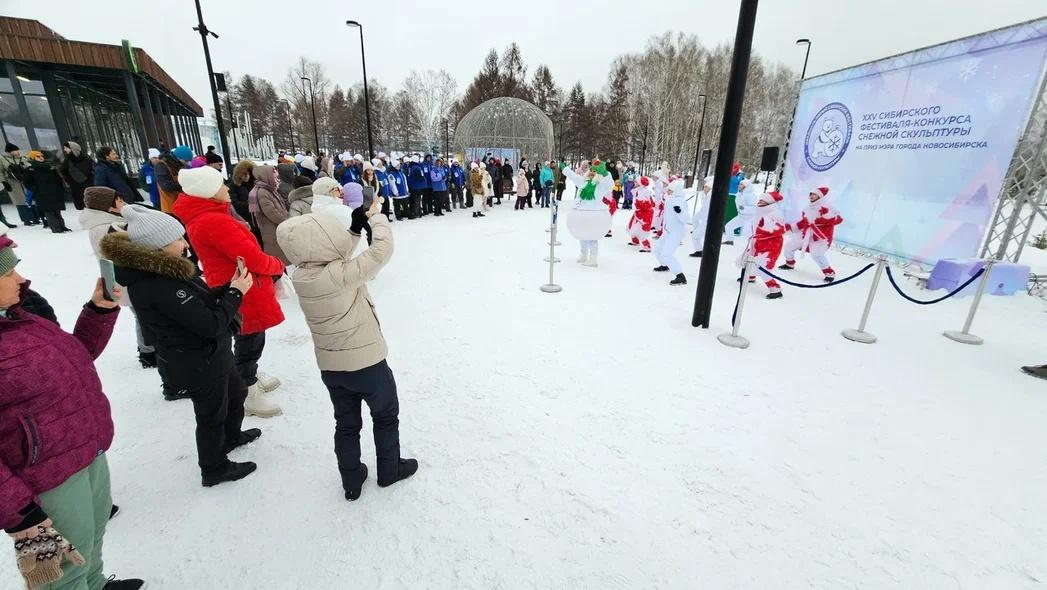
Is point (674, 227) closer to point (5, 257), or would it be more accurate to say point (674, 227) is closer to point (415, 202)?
point (5, 257)

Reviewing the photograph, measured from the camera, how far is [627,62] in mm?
41406

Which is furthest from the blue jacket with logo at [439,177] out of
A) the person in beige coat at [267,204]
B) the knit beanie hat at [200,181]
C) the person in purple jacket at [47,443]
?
the person in purple jacket at [47,443]

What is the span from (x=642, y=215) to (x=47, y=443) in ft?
30.8

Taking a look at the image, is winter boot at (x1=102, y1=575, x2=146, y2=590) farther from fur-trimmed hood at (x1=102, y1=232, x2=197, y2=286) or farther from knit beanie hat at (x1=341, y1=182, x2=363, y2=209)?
knit beanie hat at (x1=341, y1=182, x2=363, y2=209)

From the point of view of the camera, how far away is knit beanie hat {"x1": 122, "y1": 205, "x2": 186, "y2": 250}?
209 cm

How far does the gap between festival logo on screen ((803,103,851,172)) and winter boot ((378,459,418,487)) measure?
35.6 feet

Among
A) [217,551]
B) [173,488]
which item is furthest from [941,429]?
[173,488]

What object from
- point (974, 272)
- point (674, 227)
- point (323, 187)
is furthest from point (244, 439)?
point (974, 272)

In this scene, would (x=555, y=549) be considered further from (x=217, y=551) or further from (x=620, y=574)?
(x=217, y=551)

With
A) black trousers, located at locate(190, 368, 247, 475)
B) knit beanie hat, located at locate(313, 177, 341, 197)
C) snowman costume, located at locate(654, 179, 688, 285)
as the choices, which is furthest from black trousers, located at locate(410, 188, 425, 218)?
black trousers, located at locate(190, 368, 247, 475)

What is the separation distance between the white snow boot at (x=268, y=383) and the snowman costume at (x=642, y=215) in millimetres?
7594

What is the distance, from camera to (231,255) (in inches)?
118

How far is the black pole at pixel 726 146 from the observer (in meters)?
4.41

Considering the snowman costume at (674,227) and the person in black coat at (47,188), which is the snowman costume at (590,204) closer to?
the snowman costume at (674,227)
